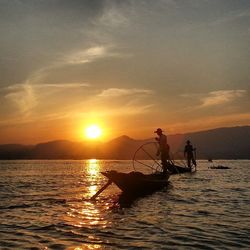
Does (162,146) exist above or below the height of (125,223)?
above

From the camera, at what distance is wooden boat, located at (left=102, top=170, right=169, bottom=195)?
968 inches

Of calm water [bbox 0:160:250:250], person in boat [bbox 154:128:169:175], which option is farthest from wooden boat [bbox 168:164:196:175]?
calm water [bbox 0:160:250:250]

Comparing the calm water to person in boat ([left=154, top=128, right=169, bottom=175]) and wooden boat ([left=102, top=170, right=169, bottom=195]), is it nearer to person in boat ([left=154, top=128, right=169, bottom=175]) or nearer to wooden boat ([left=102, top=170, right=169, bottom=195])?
wooden boat ([left=102, top=170, right=169, bottom=195])

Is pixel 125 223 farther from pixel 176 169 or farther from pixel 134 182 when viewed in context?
pixel 176 169

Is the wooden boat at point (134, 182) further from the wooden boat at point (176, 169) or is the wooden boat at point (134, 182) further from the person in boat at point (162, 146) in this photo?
the wooden boat at point (176, 169)

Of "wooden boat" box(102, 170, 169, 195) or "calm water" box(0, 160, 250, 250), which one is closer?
"calm water" box(0, 160, 250, 250)

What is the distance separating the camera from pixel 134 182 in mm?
25438

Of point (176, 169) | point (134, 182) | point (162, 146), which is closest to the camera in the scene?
point (134, 182)

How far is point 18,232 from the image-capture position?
47.1 feet

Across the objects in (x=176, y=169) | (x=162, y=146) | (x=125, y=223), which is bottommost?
(x=125, y=223)

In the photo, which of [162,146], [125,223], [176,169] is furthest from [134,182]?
[176,169]

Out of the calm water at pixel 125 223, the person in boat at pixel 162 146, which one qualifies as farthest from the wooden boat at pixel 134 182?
the person in boat at pixel 162 146

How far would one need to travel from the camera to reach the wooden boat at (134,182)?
24578 millimetres

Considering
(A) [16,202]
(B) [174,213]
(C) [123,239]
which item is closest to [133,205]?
(B) [174,213]
